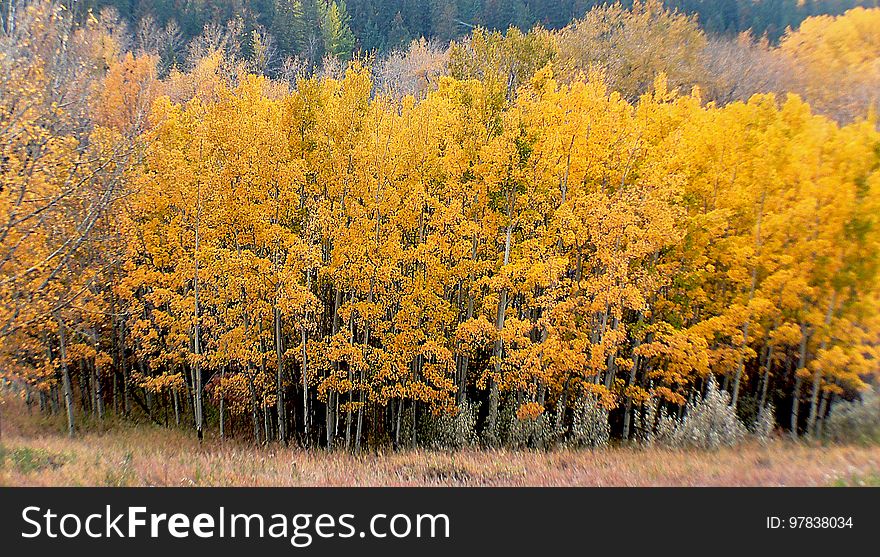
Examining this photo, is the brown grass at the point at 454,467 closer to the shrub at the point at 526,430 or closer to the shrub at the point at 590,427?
the shrub at the point at 590,427

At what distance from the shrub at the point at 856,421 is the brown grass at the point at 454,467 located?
0.43 m

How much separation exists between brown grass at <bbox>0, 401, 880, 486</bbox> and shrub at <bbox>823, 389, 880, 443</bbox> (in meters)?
0.43

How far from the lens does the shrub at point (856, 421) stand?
330 inches

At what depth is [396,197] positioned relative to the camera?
11.5m

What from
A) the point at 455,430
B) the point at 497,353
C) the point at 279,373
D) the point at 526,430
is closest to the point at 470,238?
the point at 497,353

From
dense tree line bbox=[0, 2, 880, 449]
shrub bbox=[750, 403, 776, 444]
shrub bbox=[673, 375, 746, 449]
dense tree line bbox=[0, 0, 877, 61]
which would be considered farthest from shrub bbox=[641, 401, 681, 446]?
dense tree line bbox=[0, 0, 877, 61]

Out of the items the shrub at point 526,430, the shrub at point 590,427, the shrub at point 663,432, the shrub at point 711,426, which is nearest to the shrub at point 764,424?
the shrub at point 711,426

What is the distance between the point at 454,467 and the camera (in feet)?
29.7

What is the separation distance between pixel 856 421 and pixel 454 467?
6926 millimetres

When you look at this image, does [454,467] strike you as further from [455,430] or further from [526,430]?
[526,430]

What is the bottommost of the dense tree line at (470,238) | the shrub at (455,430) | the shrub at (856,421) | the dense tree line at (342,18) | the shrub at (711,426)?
the shrub at (455,430)

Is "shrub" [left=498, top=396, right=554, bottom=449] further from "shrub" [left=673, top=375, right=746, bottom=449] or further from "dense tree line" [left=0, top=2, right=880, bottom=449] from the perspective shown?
"shrub" [left=673, top=375, right=746, bottom=449]
